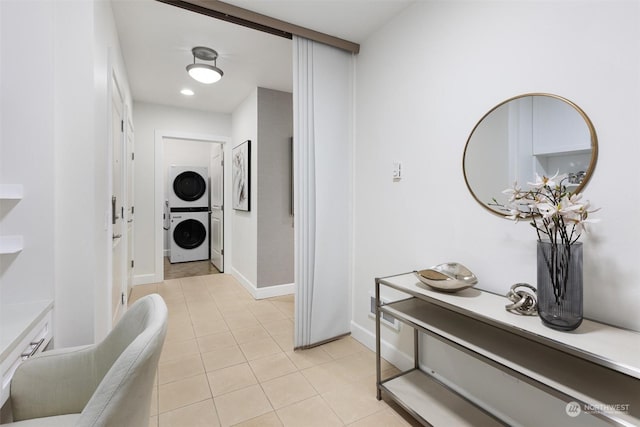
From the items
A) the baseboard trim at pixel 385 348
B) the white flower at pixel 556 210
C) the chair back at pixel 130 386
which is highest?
the white flower at pixel 556 210

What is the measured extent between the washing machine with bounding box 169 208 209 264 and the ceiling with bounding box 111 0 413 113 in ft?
8.06

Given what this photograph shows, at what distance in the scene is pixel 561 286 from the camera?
1.07m

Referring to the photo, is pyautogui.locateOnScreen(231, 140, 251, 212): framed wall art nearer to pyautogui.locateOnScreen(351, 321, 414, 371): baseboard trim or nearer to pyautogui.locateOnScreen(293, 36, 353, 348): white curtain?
pyautogui.locateOnScreen(293, 36, 353, 348): white curtain

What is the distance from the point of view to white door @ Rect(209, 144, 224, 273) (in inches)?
188

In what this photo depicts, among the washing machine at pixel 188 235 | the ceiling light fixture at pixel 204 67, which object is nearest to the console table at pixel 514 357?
the ceiling light fixture at pixel 204 67

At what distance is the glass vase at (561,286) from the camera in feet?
3.43

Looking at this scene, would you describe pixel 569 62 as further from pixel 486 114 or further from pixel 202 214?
pixel 202 214

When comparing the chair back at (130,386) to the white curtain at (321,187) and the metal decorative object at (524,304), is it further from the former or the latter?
the white curtain at (321,187)

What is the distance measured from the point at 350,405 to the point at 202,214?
4886mm

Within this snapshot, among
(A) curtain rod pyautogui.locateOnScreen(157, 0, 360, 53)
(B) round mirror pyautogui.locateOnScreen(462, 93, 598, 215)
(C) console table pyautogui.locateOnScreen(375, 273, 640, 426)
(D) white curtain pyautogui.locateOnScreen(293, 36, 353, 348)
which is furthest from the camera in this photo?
(D) white curtain pyautogui.locateOnScreen(293, 36, 353, 348)

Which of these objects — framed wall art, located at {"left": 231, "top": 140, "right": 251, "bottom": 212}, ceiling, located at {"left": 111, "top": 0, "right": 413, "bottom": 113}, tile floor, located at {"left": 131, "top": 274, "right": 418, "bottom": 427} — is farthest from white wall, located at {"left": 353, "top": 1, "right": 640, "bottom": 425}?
framed wall art, located at {"left": 231, "top": 140, "right": 251, "bottom": 212}

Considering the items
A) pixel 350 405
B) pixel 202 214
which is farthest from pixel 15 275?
pixel 202 214

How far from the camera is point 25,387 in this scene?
99 centimetres

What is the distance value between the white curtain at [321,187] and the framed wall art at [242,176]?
1.57 m
